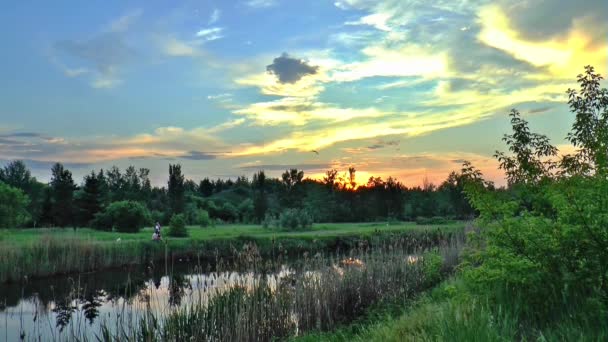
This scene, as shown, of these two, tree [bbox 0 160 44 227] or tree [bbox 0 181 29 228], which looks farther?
tree [bbox 0 160 44 227]

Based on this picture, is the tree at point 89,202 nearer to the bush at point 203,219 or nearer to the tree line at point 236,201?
the tree line at point 236,201

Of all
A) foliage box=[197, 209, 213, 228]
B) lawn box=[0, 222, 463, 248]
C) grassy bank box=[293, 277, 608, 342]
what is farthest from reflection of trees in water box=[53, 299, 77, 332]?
foliage box=[197, 209, 213, 228]

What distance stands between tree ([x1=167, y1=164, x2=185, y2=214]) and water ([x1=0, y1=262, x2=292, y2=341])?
33865 millimetres

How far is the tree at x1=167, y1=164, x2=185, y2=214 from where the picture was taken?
58.8 meters

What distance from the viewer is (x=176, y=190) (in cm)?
6094

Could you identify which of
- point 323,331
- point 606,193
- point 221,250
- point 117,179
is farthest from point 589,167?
point 117,179

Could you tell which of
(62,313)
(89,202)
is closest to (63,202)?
(89,202)

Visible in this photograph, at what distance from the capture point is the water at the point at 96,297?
12070 mm

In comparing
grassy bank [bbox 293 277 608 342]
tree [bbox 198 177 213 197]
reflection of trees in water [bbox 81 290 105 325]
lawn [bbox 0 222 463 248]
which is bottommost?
reflection of trees in water [bbox 81 290 105 325]

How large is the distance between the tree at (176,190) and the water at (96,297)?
33.9m

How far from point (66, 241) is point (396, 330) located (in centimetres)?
2108

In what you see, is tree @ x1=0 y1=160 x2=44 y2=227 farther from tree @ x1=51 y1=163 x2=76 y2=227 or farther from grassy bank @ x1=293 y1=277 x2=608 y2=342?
grassy bank @ x1=293 y1=277 x2=608 y2=342

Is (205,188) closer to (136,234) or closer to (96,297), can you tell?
(136,234)

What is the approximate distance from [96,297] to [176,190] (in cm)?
4338
